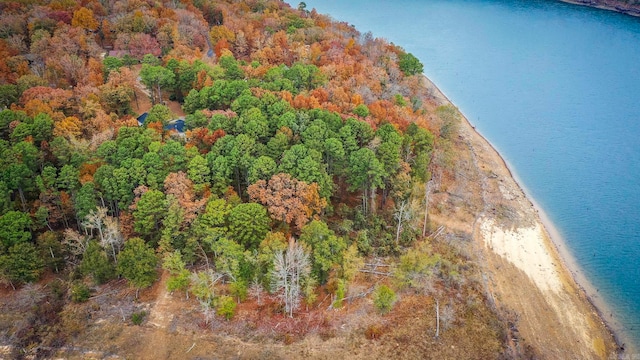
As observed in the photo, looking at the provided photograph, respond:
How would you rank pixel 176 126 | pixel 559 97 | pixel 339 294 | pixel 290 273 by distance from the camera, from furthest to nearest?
1. pixel 559 97
2. pixel 176 126
3. pixel 339 294
4. pixel 290 273

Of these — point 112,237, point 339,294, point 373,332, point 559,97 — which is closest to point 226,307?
point 339,294

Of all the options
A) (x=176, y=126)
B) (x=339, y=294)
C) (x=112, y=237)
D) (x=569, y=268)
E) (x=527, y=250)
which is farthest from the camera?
(x=176, y=126)

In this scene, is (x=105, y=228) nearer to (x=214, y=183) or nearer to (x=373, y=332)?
(x=214, y=183)

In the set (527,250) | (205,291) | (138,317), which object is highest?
(527,250)

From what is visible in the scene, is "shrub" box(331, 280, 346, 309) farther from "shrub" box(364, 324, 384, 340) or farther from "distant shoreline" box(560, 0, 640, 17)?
"distant shoreline" box(560, 0, 640, 17)

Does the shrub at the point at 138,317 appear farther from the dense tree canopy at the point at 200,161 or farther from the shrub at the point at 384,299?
the shrub at the point at 384,299

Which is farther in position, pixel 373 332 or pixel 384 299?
pixel 384 299

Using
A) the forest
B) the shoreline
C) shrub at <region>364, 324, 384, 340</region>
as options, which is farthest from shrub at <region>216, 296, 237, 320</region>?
the shoreline
